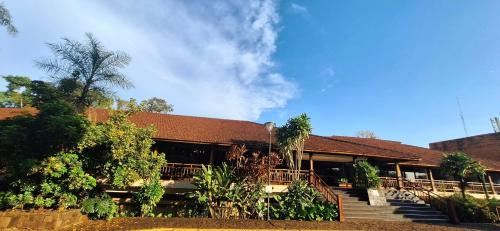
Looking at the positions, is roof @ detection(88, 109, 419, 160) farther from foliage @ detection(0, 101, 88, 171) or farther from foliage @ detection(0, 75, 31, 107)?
foliage @ detection(0, 75, 31, 107)

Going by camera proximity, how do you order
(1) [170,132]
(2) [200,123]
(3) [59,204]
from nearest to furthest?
(3) [59,204]
(1) [170,132]
(2) [200,123]

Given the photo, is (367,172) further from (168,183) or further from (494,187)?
(494,187)

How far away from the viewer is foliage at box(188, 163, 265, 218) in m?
12.4

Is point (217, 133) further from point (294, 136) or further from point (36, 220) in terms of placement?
point (36, 220)

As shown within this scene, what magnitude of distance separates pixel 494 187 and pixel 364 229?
75.4 ft

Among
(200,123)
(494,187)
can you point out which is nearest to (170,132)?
(200,123)

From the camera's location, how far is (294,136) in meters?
15.5

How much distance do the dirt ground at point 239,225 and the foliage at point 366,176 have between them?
3.14m

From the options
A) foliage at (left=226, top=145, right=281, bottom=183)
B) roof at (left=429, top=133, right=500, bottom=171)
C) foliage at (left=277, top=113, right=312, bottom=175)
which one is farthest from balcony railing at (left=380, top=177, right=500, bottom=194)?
roof at (left=429, top=133, right=500, bottom=171)

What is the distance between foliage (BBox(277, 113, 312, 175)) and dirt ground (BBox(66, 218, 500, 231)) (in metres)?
4.66

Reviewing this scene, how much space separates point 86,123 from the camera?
10.9 meters

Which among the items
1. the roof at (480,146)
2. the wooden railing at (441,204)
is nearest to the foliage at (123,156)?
the wooden railing at (441,204)

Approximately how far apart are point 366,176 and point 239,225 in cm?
888

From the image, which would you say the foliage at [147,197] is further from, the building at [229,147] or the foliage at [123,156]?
the building at [229,147]
